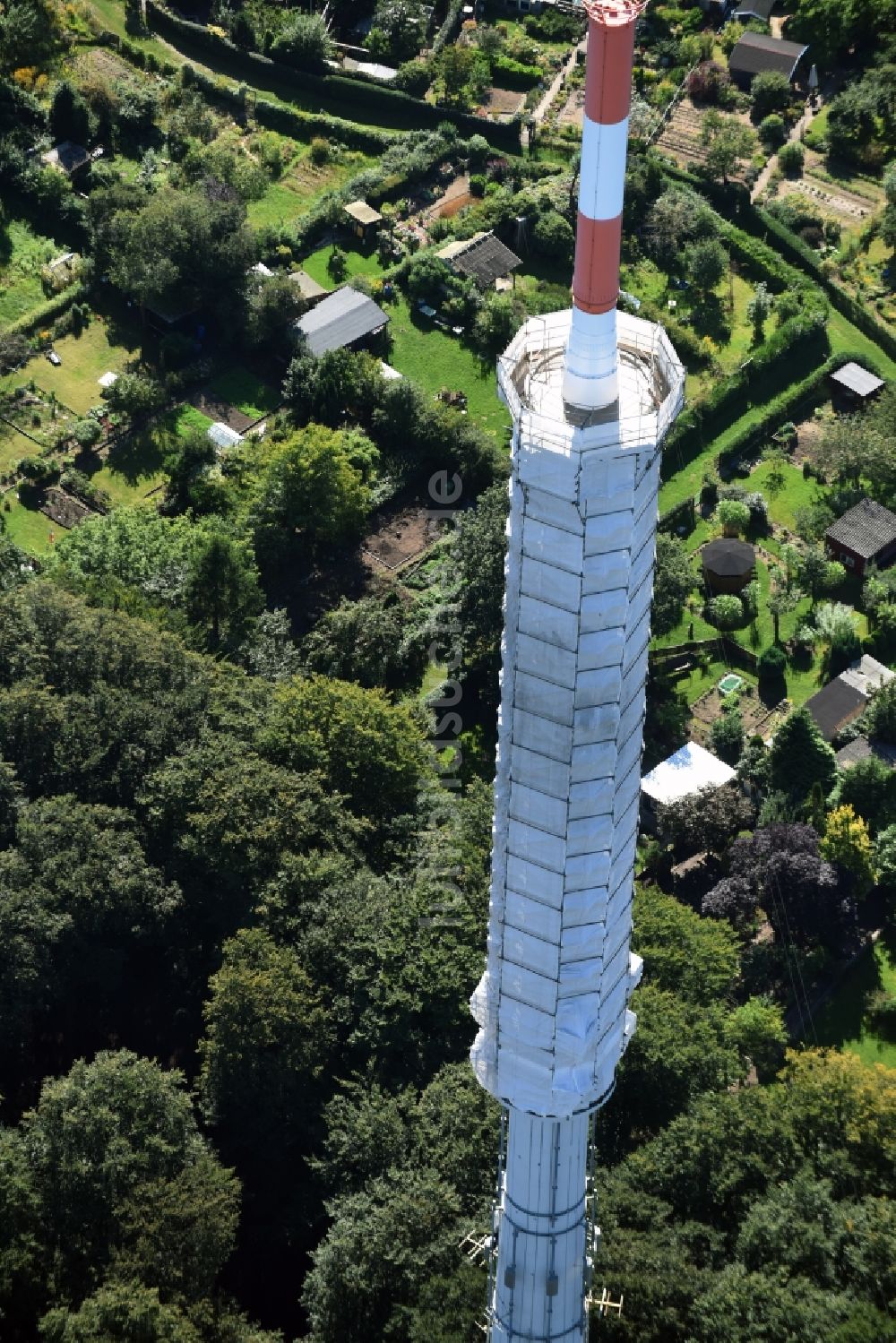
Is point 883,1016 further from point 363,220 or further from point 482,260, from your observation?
point 363,220

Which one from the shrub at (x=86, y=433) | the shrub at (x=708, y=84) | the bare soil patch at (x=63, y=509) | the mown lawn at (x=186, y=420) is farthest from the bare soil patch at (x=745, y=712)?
the shrub at (x=708, y=84)

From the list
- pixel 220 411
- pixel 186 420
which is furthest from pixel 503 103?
pixel 186 420

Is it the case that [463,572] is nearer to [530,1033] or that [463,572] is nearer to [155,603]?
[155,603]

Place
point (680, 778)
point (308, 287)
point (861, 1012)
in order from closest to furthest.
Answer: point (861, 1012) → point (680, 778) → point (308, 287)

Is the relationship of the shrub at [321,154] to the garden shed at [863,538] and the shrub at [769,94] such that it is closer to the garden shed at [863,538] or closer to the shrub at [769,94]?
the shrub at [769,94]

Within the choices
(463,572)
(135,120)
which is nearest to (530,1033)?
(463,572)

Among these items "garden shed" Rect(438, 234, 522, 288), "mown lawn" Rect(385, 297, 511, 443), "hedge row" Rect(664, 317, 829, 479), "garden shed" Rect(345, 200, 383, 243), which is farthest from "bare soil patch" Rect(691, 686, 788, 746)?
"garden shed" Rect(345, 200, 383, 243)
